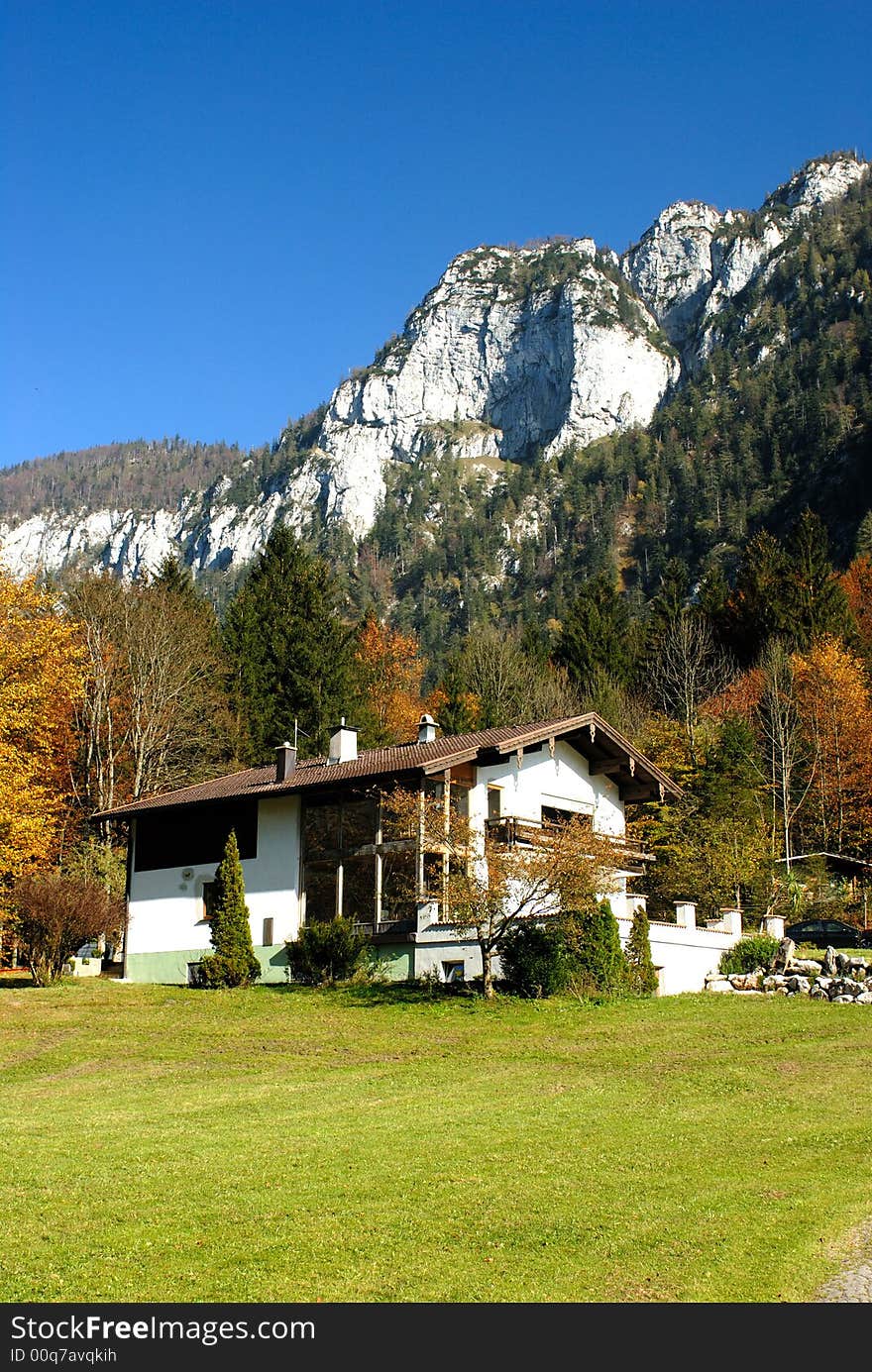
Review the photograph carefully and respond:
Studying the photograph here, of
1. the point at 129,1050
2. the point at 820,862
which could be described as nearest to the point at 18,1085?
the point at 129,1050

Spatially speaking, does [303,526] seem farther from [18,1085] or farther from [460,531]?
[18,1085]

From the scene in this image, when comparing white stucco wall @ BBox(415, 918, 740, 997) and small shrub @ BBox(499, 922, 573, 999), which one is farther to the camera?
white stucco wall @ BBox(415, 918, 740, 997)

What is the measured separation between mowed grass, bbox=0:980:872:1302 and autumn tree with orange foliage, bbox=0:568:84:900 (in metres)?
9.98

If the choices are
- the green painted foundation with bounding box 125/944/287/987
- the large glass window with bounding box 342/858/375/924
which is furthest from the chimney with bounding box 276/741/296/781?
the green painted foundation with bounding box 125/944/287/987

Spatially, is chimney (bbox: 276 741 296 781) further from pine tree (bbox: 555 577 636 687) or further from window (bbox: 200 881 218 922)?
pine tree (bbox: 555 577 636 687)

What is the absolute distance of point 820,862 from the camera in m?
42.1

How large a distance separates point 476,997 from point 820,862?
20662 millimetres

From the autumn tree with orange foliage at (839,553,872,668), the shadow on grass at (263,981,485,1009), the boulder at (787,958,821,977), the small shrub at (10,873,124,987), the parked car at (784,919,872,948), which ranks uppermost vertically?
the autumn tree with orange foliage at (839,553,872,668)

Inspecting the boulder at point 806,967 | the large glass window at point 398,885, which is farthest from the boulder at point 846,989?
the large glass window at point 398,885

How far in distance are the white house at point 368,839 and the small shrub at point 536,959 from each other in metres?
A: 2.16

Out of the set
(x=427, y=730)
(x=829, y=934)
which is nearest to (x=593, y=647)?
(x=427, y=730)

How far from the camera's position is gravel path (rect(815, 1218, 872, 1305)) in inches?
298

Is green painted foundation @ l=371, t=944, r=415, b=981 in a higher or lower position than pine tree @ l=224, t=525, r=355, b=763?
lower

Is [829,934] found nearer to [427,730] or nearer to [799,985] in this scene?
[799,985]
